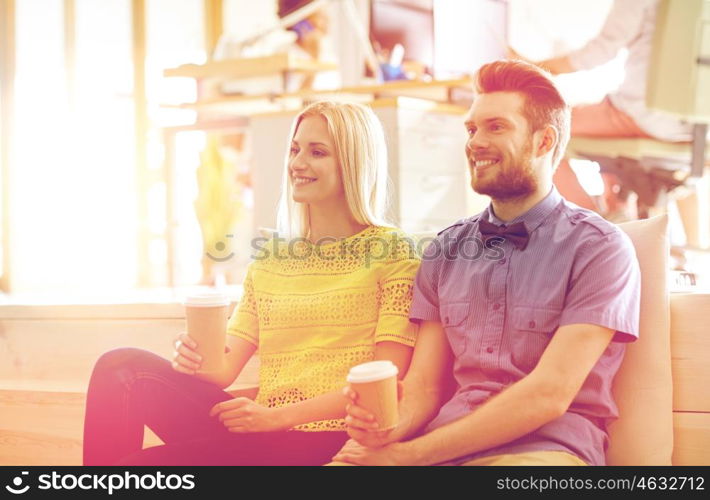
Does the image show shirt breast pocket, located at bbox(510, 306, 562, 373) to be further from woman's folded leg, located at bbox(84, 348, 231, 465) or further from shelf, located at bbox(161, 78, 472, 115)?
shelf, located at bbox(161, 78, 472, 115)

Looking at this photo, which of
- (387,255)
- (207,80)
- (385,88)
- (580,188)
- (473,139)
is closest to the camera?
(473,139)

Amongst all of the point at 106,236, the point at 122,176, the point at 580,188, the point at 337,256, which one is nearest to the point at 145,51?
the point at 122,176

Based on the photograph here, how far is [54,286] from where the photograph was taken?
5.13 m

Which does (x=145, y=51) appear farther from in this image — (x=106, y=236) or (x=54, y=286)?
(x=54, y=286)

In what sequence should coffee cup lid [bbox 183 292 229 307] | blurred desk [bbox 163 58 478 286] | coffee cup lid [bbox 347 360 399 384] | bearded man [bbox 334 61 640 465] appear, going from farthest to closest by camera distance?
1. blurred desk [bbox 163 58 478 286]
2. coffee cup lid [bbox 183 292 229 307]
3. bearded man [bbox 334 61 640 465]
4. coffee cup lid [bbox 347 360 399 384]

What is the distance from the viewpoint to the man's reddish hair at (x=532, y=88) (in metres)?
1.44

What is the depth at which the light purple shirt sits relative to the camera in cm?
130

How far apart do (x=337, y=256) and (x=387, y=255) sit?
Answer: 0.35ft

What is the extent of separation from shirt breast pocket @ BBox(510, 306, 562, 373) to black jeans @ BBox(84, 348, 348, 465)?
35 cm

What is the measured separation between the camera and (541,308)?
135 centimetres

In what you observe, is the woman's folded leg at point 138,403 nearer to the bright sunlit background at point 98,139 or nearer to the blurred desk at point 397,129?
the blurred desk at point 397,129

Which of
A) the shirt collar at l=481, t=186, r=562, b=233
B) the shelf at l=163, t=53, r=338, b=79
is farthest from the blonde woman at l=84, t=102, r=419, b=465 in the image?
the shelf at l=163, t=53, r=338, b=79

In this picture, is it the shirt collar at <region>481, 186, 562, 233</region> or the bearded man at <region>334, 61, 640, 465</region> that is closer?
the bearded man at <region>334, 61, 640, 465</region>

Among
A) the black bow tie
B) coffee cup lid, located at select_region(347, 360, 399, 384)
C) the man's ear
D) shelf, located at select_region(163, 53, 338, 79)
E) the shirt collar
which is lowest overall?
coffee cup lid, located at select_region(347, 360, 399, 384)
